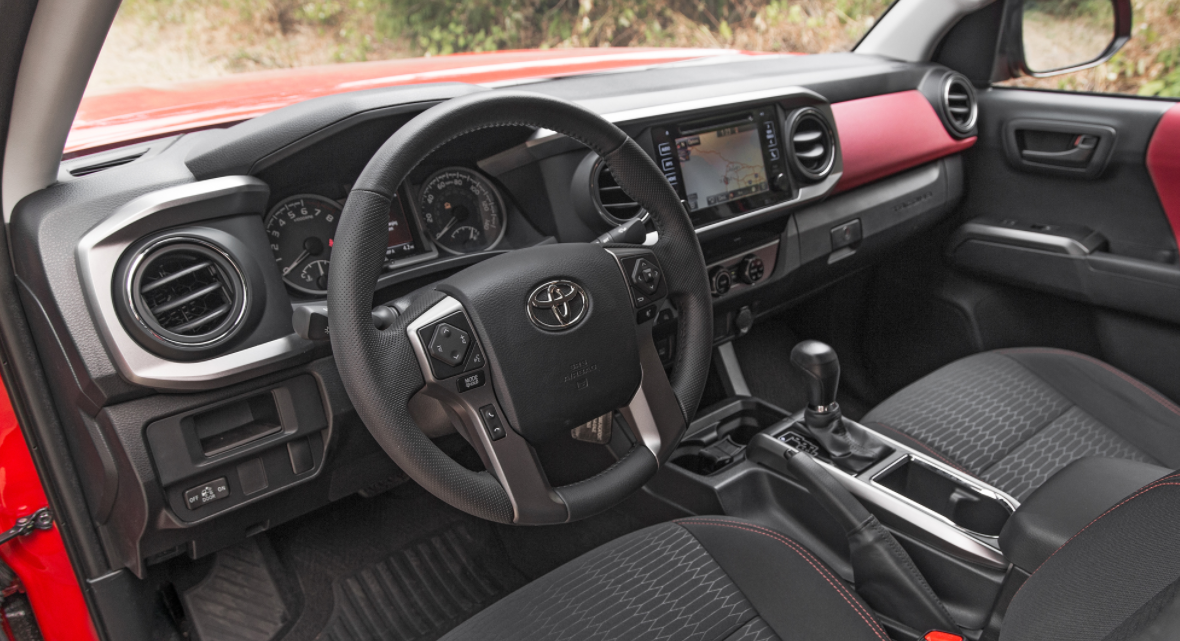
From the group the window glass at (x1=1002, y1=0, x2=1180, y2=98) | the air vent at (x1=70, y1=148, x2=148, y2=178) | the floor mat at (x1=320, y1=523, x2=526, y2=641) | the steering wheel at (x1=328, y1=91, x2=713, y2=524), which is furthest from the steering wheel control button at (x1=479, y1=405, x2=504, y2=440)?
the window glass at (x1=1002, y1=0, x2=1180, y2=98)

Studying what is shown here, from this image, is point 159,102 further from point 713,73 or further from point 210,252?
point 713,73

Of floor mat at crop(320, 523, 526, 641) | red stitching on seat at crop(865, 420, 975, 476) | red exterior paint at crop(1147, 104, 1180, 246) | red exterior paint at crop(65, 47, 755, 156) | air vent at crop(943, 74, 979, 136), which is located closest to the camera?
red exterior paint at crop(65, 47, 755, 156)

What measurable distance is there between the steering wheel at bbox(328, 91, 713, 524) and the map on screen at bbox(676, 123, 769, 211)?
0.43 metres

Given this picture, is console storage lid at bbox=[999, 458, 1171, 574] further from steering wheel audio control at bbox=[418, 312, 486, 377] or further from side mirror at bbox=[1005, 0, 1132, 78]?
side mirror at bbox=[1005, 0, 1132, 78]

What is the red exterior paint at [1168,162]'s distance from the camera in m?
2.01

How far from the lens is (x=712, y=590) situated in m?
1.22

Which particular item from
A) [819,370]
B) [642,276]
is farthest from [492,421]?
[819,370]

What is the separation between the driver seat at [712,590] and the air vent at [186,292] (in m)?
0.58

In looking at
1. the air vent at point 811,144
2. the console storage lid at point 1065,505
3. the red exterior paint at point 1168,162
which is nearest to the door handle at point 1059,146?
the red exterior paint at point 1168,162

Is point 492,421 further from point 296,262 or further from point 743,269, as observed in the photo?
point 743,269

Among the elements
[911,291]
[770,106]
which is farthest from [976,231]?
[770,106]

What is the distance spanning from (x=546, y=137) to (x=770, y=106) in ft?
2.20

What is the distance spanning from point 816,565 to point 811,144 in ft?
3.65

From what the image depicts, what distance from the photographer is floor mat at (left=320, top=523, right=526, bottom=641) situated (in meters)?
1.80
